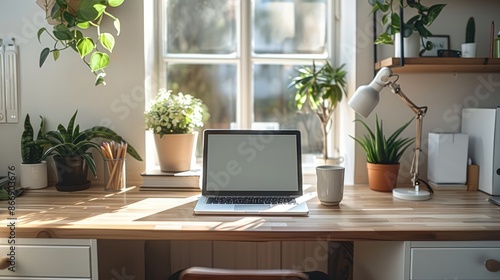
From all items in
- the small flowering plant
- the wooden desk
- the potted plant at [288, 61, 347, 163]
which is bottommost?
the wooden desk

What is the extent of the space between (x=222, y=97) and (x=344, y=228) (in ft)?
3.50

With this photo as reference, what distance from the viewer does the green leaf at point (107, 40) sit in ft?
5.51

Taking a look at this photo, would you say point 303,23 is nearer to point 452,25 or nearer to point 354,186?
point 452,25

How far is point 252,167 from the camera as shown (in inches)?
63.5

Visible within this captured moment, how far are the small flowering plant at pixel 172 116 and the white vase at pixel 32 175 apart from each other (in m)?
0.49

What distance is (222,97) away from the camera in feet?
6.74

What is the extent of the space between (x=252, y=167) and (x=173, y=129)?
0.41 meters

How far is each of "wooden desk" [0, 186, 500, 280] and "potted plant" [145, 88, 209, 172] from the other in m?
0.16

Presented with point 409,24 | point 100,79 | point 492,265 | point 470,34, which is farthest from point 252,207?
point 470,34

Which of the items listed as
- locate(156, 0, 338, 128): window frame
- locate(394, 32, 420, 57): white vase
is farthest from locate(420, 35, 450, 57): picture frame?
locate(156, 0, 338, 128): window frame

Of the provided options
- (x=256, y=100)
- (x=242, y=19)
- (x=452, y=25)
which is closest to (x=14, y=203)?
(x=256, y=100)

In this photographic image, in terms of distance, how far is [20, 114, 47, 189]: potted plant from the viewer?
67.2 inches

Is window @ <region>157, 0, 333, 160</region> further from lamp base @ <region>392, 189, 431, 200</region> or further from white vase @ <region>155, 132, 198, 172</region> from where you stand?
lamp base @ <region>392, 189, 431, 200</region>

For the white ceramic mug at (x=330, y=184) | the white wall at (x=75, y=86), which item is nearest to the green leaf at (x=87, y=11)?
the white wall at (x=75, y=86)
